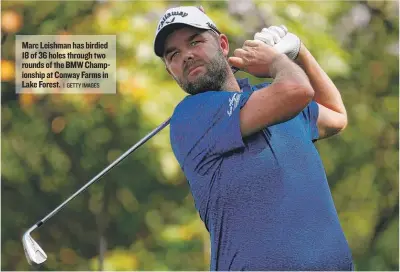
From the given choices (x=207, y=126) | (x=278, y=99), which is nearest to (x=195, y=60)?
(x=207, y=126)

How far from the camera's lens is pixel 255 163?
2486mm

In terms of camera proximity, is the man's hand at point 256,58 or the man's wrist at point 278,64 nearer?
the man's wrist at point 278,64

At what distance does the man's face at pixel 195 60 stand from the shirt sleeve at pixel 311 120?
28 cm

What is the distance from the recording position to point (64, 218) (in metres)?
7.20

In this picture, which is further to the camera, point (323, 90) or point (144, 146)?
point (144, 146)

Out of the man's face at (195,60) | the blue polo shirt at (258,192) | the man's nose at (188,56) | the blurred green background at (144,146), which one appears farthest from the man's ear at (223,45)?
the blurred green background at (144,146)

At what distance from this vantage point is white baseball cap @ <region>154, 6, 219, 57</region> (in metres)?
2.71

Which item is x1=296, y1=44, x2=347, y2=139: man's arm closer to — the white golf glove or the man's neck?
the white golf glove

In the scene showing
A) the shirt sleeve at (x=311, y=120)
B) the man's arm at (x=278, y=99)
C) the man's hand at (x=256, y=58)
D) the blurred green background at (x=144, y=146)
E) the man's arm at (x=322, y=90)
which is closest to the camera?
the man's arm at (x=278, y=99)

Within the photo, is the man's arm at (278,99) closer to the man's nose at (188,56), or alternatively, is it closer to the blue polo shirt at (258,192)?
the blue polo shirt at (258,192)

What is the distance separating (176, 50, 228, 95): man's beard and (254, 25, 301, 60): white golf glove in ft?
0.62

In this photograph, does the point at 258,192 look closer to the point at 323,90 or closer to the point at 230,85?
the point at 230,85

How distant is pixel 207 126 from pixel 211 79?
7.2 inches

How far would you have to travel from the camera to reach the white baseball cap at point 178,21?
2.71 m
